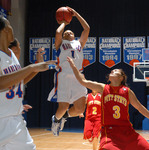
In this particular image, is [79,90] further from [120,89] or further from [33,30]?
[33,30]

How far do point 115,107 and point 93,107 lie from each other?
235 cm

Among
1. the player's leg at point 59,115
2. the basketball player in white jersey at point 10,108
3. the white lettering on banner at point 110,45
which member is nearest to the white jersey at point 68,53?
the player's leg at point 59,115

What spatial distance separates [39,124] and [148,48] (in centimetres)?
549

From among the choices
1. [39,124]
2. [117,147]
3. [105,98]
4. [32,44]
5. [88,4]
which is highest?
[88,4]

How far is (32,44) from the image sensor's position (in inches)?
464

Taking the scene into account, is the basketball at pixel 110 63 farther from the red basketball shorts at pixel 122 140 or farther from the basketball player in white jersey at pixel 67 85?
the red basketball shorts at pixel 122 140

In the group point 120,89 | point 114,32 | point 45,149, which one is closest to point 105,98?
point 120,89

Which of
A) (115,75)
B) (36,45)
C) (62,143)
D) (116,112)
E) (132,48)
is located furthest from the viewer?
(36,45)

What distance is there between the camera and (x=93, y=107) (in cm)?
566

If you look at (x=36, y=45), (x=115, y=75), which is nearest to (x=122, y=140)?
(x=115, y=75)

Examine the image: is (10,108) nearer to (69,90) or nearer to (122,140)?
(122,140)

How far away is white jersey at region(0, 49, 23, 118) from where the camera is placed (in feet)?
6.18

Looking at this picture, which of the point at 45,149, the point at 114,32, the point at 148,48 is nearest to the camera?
the point at 45,149

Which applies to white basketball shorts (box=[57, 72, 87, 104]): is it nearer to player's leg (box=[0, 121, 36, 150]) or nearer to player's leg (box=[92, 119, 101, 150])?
player's leg (box=[92, 119, 101, 150])
